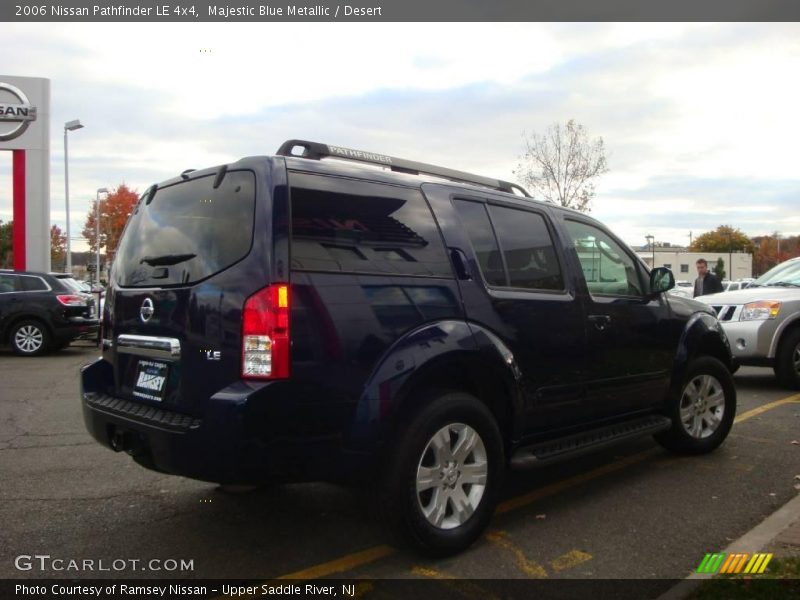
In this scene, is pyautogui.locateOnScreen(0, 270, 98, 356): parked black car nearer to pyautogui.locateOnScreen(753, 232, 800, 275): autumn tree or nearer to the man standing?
the man standing

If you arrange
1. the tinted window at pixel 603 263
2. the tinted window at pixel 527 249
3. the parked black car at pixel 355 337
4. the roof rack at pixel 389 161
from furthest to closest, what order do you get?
the tinted window at pixel 603 263
the tinted window at pixel 527 249
the roof rack at pixel 389 161
the parked black car at pixel 355 337

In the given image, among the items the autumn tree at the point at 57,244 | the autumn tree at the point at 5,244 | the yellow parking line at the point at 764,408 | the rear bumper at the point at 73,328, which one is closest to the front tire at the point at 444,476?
the yellow parking line at the point at 764,408

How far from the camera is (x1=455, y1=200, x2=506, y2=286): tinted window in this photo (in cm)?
406

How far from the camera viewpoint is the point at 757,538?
3.78 m

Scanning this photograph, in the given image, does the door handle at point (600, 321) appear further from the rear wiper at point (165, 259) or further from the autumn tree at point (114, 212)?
the autumn tree at point (114, 212)

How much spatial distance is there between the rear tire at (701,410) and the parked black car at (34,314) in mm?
11319

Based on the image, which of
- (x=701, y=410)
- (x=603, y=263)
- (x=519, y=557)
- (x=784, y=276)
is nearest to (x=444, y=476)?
(x=519, y=557)

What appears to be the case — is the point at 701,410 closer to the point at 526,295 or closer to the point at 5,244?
the point at 526,295

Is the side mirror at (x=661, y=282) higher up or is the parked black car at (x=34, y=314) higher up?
the side mirror at (x=661, y=282)

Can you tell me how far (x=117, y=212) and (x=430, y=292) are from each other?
2117 inches

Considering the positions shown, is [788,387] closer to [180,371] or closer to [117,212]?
[180,371]

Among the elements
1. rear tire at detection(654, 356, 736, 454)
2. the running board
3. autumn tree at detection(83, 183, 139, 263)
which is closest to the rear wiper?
the running board

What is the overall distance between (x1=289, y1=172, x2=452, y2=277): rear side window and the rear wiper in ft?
2.10

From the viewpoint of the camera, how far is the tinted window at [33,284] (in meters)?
13.0
